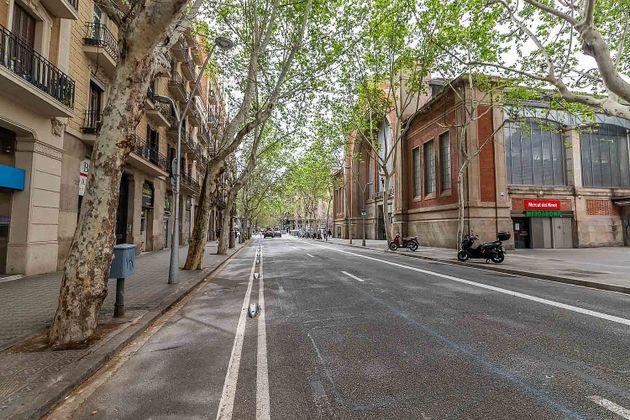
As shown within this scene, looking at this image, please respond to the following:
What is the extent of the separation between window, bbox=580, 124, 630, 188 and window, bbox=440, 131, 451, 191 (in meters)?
10.1

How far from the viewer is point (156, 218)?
2150 cm

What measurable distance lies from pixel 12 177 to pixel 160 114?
34.7ft

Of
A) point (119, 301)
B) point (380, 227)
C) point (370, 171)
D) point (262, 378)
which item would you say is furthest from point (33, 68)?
point (370, 171)

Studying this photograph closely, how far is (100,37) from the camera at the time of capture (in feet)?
45.4

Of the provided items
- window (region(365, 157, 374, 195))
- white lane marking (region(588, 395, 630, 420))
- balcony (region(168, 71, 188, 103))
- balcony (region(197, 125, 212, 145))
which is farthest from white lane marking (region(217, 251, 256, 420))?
window (region(365, 157, 374, 195))

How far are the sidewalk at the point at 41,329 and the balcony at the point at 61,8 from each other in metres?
8.06

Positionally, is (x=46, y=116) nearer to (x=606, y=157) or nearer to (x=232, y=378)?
(x=232, y=378)

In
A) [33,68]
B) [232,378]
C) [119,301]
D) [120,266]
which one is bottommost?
[232,378]

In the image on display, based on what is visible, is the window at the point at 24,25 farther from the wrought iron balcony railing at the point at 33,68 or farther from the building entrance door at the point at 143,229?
the building entrance door at the point at 143,229

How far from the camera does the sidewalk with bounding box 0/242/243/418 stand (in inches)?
123

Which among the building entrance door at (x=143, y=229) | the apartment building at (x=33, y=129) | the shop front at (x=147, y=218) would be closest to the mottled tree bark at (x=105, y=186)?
the apartment building at (x=33, y=129)

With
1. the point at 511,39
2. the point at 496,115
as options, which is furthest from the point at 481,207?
the point at 511,39

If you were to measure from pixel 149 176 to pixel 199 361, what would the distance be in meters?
18.5

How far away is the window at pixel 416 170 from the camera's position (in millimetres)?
30984
